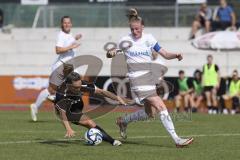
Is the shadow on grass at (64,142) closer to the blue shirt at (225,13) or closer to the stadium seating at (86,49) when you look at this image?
the stadium seating at (86,49)

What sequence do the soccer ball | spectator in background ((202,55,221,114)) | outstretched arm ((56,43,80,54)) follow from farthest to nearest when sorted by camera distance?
spectator in background ((202,55,221,114)), outstretched arm ((56,43,80,54)), the soccer ball

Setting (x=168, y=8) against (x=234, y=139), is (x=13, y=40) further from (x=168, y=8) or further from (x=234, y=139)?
(x=234, y=139)

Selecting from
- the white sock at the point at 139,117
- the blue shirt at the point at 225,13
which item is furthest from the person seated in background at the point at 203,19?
the white sock at the point at 139,117

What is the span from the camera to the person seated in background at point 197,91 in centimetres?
2592

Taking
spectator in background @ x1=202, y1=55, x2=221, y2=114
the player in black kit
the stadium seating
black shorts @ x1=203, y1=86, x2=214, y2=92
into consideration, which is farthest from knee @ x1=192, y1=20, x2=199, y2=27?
the player in black kit

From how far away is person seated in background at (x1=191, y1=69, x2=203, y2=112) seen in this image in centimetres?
2592

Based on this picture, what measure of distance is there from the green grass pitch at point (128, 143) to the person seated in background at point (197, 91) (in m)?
7.09

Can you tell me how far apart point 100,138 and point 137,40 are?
1874 millimetres

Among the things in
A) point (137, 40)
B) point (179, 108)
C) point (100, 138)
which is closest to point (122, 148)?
point (100, 138)

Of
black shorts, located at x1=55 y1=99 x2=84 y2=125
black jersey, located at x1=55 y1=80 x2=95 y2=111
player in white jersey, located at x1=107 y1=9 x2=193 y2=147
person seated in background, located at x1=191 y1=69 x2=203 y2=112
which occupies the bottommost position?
person seated in background, located at x1=191 y1=69 x2=203 y2=112

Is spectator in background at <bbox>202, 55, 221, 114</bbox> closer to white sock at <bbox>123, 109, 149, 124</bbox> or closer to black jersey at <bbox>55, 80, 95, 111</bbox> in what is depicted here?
white sock at <bbox>123, 109, 149, 124</bbox>

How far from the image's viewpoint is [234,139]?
14.2 meters

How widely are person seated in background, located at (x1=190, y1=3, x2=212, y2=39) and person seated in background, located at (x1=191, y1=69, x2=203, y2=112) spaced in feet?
10.7

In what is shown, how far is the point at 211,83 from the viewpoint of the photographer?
25.8 meters
